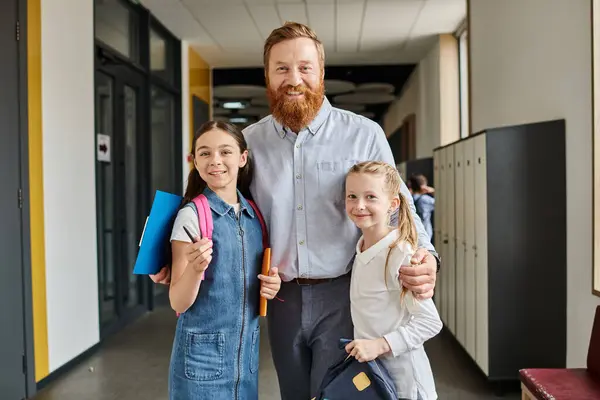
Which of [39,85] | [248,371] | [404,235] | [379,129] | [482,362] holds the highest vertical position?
[39,85]

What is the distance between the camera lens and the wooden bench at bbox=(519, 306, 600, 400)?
8.13 feet

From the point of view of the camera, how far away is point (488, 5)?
212 inches

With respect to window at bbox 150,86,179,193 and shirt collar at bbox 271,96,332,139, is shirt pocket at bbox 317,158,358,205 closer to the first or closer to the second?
shirt collar at bbox 271,96,332,139

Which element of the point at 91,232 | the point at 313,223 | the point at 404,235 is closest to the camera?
the point at 404,235

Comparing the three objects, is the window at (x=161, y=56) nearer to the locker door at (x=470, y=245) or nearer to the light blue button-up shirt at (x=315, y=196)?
the locker door at (x=470, y=245)

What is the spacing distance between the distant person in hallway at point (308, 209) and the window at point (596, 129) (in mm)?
1761

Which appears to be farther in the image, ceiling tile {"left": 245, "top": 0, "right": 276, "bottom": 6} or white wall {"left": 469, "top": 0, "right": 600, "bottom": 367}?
ceiling tile {"left": 245, "top": 0, "right": 276, "bottom": 6}

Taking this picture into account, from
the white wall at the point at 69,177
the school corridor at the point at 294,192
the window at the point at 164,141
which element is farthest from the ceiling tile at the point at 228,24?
the white wall at the point at 69,177

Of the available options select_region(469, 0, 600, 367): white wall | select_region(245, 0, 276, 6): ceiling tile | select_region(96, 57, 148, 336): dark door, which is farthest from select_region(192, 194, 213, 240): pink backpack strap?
select_region(245, 0, 276, 6): ceiling tile

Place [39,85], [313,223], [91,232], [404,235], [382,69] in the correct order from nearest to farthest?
1. [404,235]
2. [313,223]
3. [39,85]
4. [91,232]
5. [382,69]

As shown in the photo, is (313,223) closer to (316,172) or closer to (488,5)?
(316,172)

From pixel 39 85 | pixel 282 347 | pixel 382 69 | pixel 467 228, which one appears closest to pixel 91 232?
pixel 39 85

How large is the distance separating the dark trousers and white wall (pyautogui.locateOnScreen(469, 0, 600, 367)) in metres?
1.99

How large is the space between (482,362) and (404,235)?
264 centimetres
